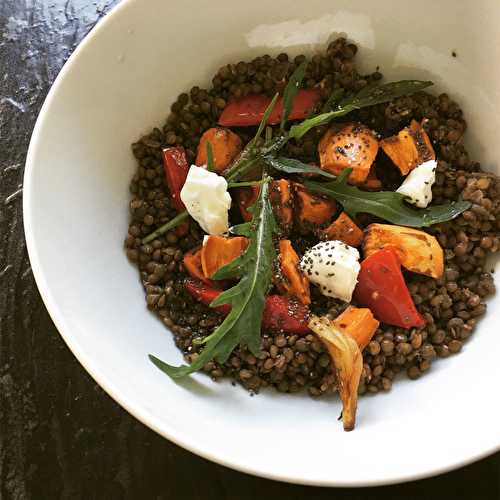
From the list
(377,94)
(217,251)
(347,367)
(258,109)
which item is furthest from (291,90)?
(347,367)

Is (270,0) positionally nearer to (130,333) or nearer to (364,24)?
(364,24)

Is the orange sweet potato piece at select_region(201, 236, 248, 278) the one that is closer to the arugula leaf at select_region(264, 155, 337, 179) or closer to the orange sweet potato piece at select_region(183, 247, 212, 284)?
the orange sweet potato piece at select_region(183, 247, 212, 284)

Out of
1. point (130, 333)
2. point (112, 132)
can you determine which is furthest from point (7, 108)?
point (130, 333)

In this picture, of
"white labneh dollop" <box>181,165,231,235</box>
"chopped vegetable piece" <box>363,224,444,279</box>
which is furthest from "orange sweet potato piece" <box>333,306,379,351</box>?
"white labneh dollop" <box>181,165,231,235</box>

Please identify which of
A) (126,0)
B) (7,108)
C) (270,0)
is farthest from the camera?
(7,108)

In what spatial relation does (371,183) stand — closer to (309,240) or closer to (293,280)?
(309,240)

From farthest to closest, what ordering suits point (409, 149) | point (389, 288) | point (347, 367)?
point (409, 149)
point (389, 288)
point (347, 367)
